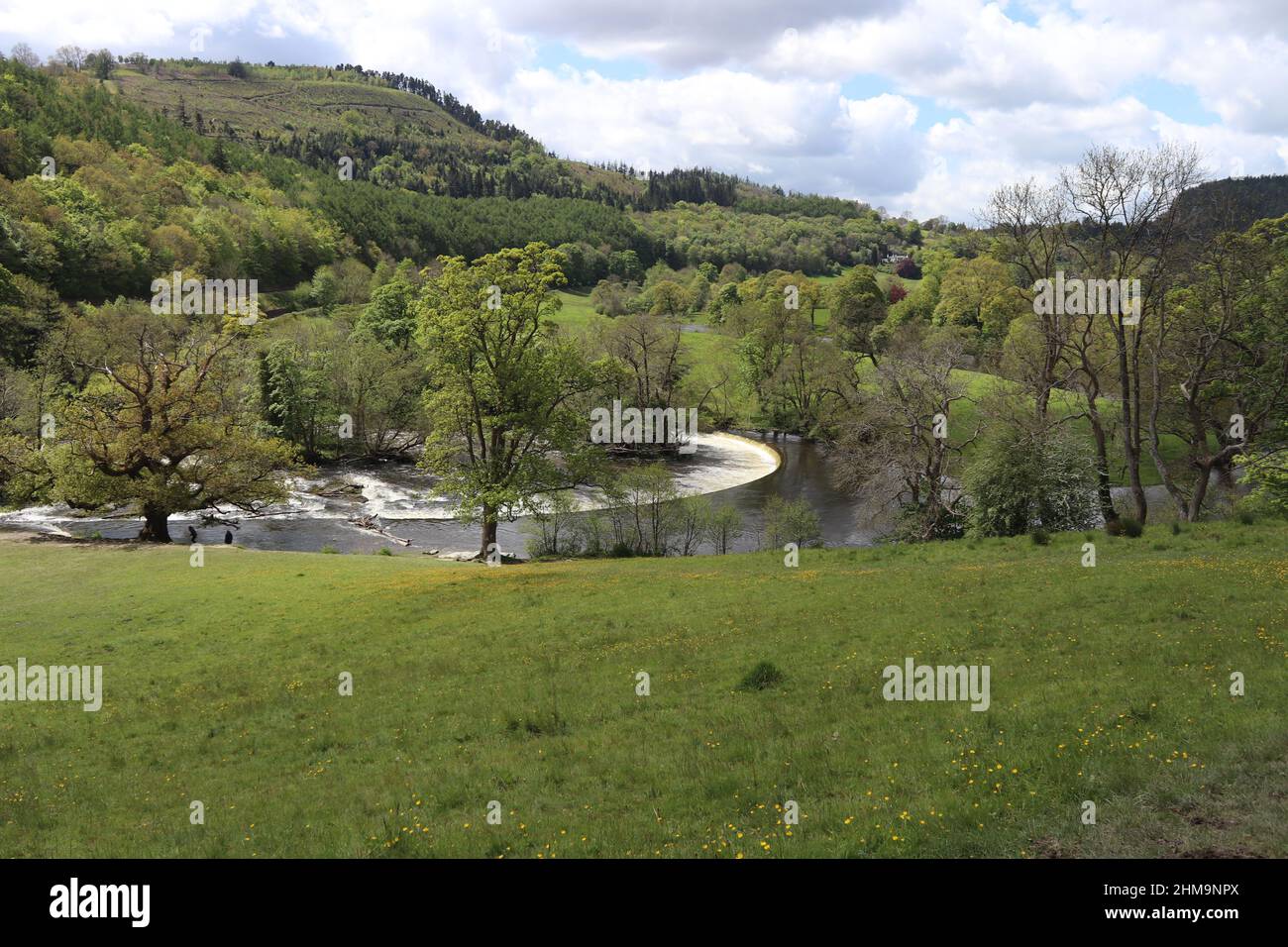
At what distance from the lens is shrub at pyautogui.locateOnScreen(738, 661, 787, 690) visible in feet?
51.5

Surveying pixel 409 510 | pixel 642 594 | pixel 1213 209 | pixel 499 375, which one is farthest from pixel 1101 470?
pixel 409 510

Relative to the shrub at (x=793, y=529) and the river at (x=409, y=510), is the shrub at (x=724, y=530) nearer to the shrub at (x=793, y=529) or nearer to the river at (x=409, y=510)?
the river at (x=409, y=510)

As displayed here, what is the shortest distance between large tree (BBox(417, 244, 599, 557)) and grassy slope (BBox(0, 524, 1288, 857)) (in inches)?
521

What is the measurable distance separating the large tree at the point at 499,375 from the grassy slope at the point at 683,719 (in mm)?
13229

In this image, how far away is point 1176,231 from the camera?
3134 cm

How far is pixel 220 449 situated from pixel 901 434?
129ft

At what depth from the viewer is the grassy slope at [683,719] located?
9.81m

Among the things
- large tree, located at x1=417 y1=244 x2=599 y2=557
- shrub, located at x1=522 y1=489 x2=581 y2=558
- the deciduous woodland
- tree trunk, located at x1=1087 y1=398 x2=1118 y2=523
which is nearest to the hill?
the deciduous woodland
